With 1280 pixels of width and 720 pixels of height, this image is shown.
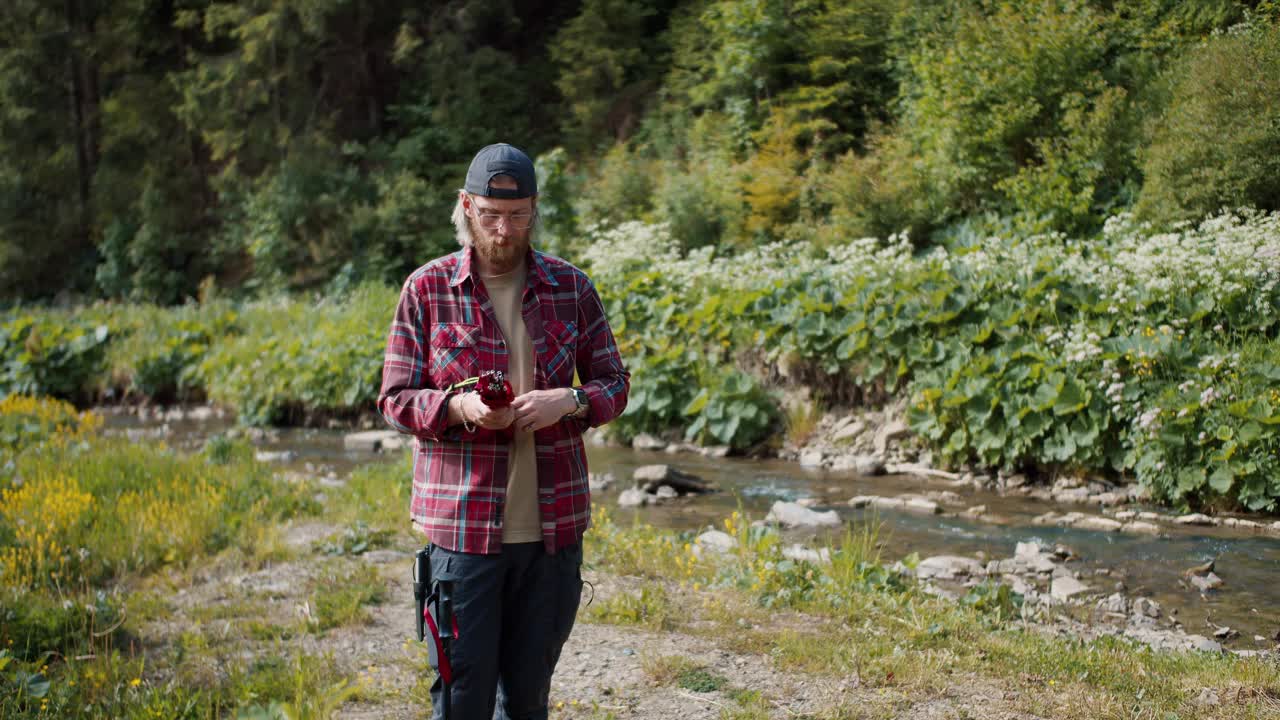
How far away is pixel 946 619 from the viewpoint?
4.19 meters

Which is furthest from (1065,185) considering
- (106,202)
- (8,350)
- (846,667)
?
(106,202)

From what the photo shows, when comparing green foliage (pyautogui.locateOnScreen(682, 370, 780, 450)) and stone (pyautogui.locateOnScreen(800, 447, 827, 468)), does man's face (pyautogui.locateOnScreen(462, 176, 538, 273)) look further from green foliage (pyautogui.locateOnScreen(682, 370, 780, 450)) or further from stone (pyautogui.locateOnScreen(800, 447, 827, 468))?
green foliage (pyautogui.locateOnScreen(682, 370, 780, 450))

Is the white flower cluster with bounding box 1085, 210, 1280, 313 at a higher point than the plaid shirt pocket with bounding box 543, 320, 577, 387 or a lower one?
higher

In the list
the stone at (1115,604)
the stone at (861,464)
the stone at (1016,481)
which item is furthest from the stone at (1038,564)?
the stone at (861,464)

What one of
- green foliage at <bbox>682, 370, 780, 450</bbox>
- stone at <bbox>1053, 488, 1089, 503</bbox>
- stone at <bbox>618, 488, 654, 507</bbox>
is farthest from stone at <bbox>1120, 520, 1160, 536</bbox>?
green foliage at <bbox>682, 370, 780, 450</bbox>

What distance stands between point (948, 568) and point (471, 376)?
409 centimetres

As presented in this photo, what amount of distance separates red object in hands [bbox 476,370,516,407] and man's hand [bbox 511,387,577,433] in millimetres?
37

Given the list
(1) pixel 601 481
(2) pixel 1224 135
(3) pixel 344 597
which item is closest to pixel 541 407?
(3) pixel 344 597

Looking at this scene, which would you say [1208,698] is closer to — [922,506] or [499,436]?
[499,436]

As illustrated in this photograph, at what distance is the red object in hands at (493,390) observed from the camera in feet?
7.45

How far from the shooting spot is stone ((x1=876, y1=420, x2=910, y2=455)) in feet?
28.9

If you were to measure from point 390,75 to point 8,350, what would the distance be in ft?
36.5

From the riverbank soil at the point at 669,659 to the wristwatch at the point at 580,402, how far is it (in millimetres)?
1284

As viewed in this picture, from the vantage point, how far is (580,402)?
2.46 m
